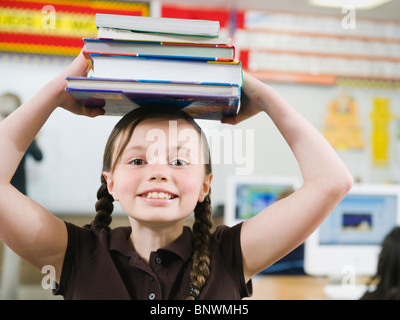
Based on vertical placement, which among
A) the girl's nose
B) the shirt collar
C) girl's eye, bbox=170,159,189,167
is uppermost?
girl's eye, bbox=170,159,189,167

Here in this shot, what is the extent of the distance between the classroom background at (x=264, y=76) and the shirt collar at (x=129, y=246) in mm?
1952

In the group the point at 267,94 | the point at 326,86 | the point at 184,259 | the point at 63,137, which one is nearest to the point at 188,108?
the point at 267,94

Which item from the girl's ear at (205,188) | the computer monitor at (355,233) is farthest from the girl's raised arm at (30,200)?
the computer monitor at (355,233)

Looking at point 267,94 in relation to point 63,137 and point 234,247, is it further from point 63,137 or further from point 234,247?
point 63,137

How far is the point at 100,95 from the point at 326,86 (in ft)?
10.1

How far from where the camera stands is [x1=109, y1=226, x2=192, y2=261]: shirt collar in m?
0.69

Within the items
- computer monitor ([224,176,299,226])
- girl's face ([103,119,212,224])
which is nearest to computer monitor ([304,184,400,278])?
computer monitor ([224,176,299,226])

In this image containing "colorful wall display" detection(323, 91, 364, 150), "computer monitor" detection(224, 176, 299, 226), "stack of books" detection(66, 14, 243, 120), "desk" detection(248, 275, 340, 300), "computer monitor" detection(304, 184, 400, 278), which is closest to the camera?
"stack of books" detection(66, 14, 243, 120)

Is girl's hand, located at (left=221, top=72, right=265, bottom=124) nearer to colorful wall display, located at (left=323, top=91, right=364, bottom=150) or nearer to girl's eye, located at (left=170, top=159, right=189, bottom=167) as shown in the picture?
girl's eye, located at (left=170, top=159, right=189, bottom=167)

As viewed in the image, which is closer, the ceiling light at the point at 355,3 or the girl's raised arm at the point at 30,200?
the girl's raised arm at the point at 30,200

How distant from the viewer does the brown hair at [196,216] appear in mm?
673

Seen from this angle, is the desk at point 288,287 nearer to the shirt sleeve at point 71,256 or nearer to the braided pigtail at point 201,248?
the braided pigtail at point 201,248

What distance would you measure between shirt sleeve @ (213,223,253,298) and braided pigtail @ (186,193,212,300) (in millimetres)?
27

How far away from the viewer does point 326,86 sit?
341cm
